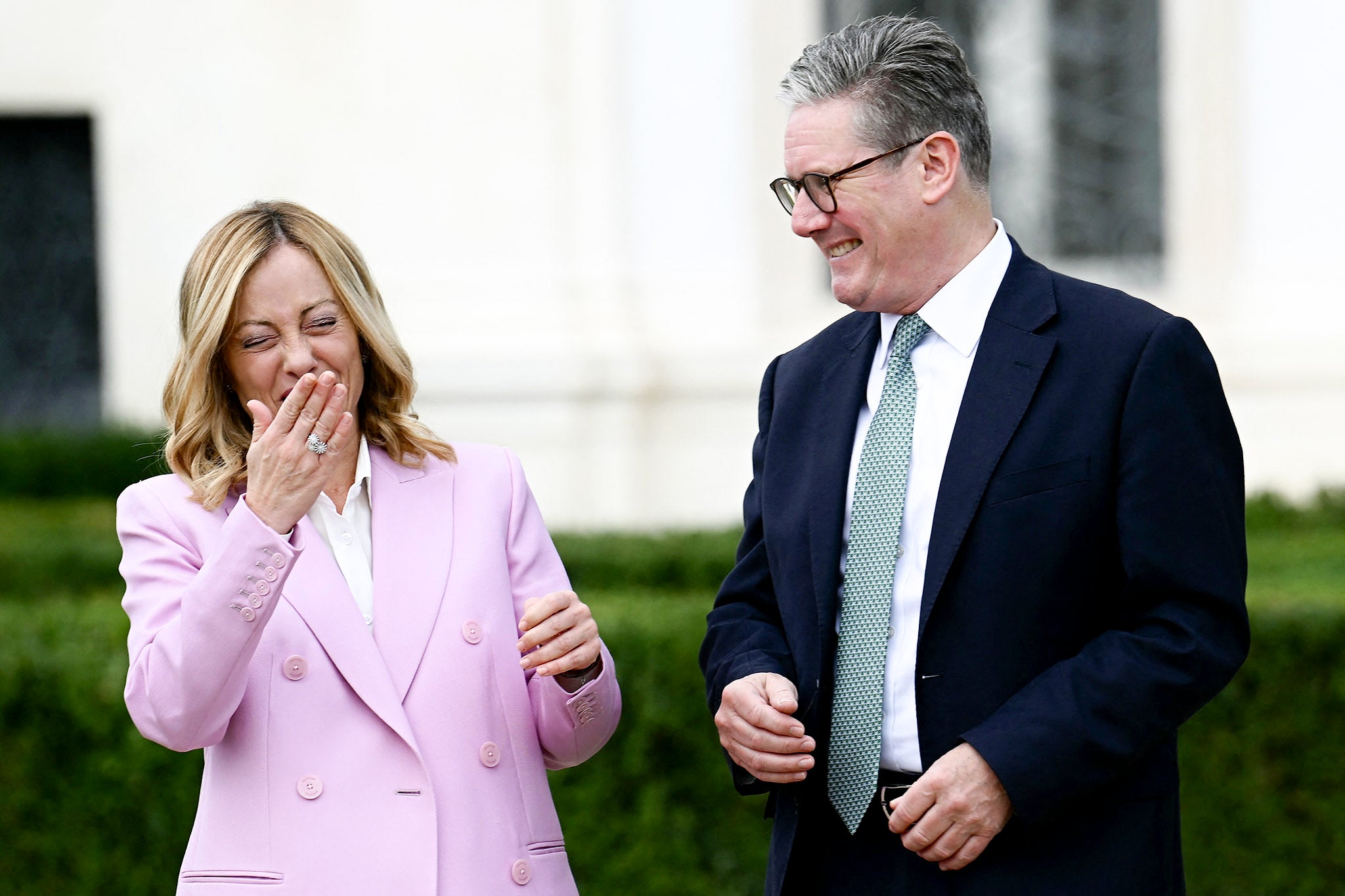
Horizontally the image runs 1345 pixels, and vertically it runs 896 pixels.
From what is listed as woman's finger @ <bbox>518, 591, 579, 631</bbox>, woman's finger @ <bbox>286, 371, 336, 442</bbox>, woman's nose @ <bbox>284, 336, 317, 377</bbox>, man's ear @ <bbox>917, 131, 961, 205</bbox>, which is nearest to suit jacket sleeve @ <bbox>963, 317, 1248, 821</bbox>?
man's ear @ <bbox>917, 131, 961, 205</bbox>

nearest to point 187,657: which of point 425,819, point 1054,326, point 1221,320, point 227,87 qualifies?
point 425,819

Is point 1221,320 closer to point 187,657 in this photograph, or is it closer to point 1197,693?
point 1197,693

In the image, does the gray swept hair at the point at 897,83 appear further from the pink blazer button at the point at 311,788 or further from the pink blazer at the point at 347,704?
the pink blazer button at the point at 311,788

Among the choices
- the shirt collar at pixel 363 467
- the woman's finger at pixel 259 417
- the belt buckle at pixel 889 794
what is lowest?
the belt buckle at pixel 889 794

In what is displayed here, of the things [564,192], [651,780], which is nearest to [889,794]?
[651,780]

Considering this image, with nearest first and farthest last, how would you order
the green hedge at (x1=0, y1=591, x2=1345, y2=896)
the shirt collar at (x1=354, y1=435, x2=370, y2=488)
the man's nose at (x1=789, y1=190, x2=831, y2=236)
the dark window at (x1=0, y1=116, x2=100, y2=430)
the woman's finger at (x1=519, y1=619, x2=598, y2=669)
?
1. the woman's finger at (x1=519, y1=619, x2=598, y2=669)
2. the man's nose at (x1=789, y1=190, x2=831, y2=236)
3. the shirt collar at (x1=354, y1=435, x2=370, y2=488)
4. the green hedge at (x1=0, y1=591, x2=1345, y2=896)
5. the dark window at (x1=0, y1=116, x2=100, y2=430)

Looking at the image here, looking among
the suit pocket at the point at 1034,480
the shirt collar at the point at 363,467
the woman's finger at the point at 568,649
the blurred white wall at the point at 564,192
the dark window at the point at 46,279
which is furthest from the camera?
the dark window at the point at 46,279

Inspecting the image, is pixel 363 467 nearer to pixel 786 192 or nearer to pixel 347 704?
pixel 347 704

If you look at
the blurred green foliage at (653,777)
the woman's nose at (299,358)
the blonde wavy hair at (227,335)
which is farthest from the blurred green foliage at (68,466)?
the woman's nose at (299,358)

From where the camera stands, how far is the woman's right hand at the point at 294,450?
2459mm

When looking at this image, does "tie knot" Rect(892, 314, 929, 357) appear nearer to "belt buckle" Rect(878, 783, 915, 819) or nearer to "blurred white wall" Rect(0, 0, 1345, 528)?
"belt buckle" Rect(878, 783, 915, 819)

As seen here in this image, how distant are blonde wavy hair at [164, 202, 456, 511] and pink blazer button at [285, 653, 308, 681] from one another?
30 centimetres

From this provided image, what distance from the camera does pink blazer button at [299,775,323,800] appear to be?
246cm

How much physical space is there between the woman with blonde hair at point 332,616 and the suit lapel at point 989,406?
0.60 metres
